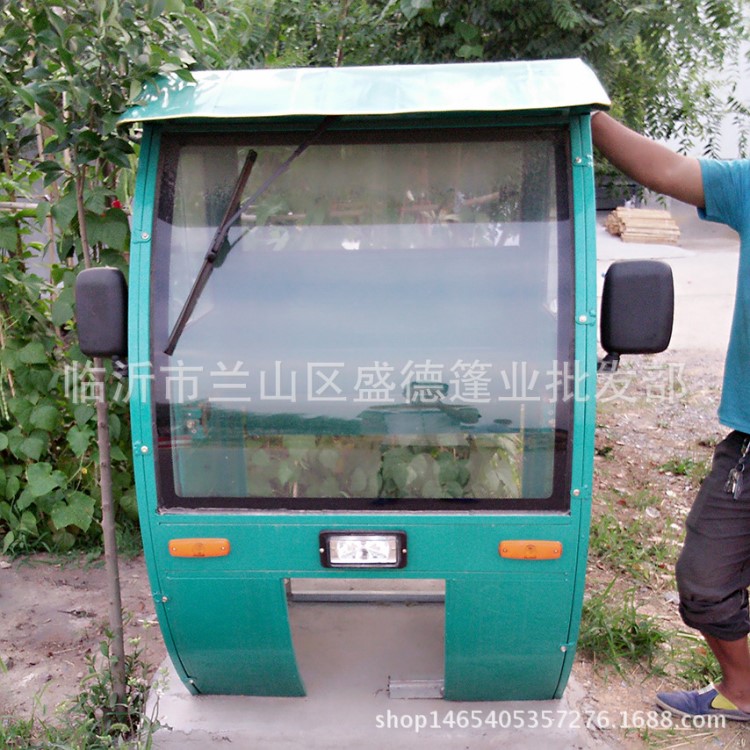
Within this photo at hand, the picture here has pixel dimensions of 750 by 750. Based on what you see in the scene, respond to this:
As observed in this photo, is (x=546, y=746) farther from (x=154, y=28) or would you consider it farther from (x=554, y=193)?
(x=154, y=28)

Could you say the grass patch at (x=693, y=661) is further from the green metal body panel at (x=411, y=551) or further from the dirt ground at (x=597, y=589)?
the green metal body panel at (x=411, y=551)

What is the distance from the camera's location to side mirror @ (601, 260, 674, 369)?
2006 mm

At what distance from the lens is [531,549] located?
217 cm

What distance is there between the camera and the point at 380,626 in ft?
10.4

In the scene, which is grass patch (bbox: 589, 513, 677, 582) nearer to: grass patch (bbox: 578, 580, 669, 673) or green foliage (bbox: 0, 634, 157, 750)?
grass patch (bbox: 578, 580, 669, 673)

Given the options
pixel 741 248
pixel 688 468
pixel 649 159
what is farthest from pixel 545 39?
pixel 688 468

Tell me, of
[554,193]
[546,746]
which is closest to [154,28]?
[554,193]

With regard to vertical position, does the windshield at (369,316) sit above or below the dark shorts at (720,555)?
above

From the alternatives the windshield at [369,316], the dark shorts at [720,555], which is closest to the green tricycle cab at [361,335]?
the windshield at [369,316]

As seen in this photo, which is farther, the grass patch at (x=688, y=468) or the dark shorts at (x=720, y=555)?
the grass patch at (x=688, y=468)

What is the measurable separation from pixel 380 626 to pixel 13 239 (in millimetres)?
2436

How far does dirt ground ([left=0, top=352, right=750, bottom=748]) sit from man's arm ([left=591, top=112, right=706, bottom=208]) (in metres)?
1.81

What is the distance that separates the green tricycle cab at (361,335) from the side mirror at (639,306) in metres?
0.08

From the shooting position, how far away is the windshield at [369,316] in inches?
83.7
